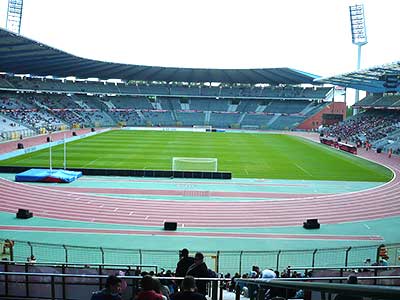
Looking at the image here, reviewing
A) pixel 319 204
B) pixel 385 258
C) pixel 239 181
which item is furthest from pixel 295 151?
pixel 385 258

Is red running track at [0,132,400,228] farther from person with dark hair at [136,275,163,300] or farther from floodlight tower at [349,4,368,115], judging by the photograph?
floodlight tower at [349,4,368,115]

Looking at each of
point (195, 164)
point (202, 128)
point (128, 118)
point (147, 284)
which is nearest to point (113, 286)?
point (147, 284)

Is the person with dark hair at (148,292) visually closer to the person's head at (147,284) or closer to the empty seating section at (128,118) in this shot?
the person's head at (147,284)

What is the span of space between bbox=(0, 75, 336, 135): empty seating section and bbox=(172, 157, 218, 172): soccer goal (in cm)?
4362

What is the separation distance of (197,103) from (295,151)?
167ft

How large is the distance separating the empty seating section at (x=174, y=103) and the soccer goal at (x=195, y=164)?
143 ft

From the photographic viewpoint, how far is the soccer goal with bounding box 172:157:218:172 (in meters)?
34.1

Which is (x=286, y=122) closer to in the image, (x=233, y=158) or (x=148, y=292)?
(x=233, y=158)

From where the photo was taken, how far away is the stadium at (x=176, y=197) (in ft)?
44.3

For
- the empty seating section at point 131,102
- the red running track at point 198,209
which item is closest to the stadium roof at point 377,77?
the red running track at point 198,209

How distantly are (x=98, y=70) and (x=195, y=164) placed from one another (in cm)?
5359

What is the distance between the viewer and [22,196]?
2417 centimetres

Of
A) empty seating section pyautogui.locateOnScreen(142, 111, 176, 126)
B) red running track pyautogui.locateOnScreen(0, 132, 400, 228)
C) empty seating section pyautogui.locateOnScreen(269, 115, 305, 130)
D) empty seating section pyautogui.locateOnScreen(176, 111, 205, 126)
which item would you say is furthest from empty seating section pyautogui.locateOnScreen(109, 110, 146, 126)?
red running track pyautogui.locateOnScreen(0, 132, 400, 228)

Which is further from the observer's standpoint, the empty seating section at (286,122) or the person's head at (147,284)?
the empty seating section at (286,122)
